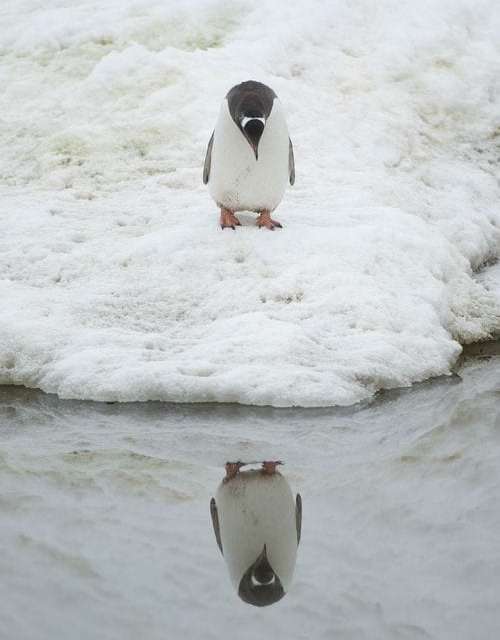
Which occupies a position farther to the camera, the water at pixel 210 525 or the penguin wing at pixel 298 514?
the penguin wing at pixel 298 514

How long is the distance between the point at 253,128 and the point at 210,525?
3.24 meters

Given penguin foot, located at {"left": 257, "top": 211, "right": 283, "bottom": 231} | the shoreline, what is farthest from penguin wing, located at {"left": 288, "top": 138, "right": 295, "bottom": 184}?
the shoreline

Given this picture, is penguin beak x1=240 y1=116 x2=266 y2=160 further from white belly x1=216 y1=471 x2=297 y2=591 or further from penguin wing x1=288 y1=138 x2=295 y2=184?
white belly x1=216 y1=471 x2=297 y2=591

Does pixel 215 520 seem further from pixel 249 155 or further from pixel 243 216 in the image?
pixel 243 216

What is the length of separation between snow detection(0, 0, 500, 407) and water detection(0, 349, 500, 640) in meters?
0.36

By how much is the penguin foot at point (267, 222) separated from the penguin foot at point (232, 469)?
2.64 m

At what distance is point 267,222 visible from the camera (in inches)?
260

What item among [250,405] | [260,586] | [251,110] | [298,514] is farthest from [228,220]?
[260,586]

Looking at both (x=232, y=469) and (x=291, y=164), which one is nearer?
(x=232, y=469)

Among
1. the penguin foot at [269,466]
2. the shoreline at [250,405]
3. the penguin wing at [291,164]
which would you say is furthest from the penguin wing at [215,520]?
the penguin wing at [291,164]

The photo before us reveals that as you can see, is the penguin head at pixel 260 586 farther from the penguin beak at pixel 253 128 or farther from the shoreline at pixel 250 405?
the penguin beak at pixel 253 128

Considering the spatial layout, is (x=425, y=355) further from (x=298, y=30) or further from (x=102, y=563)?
(x=298, y=30)

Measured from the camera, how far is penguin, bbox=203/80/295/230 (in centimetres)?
622

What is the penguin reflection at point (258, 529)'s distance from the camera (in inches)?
123
